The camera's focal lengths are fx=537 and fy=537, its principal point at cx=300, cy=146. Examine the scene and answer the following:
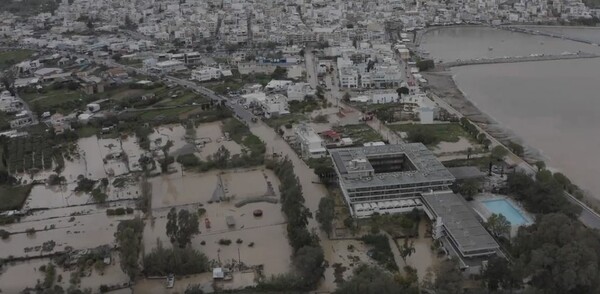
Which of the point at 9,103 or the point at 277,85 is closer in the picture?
the point at 9,103

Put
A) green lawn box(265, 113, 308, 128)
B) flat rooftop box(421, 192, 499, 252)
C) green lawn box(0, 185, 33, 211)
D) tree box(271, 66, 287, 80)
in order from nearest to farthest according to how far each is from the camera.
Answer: flat rooftop box(421, 192, 499, 252)
green lawn box(0, 185, 33, 211)
green lawn box(265, 113, 308, 128)
tree box(271, 66, 287, 80)

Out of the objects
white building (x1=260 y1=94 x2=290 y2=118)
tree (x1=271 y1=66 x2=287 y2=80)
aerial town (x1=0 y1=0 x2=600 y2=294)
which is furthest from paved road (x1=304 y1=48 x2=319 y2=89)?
white building (x1=260 y1=94 x2=290 y2=118)

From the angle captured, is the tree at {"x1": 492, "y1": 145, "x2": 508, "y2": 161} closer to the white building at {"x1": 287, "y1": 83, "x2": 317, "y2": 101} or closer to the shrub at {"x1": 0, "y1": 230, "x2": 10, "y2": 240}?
the white building at {"x1": 287, "y1": 83, "x2": 317, "y2": 101}

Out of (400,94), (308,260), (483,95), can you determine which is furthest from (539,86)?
(308,260)

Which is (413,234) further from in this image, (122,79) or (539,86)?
(122,79)

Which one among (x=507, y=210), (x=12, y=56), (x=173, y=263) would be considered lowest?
(x=507, y=210)

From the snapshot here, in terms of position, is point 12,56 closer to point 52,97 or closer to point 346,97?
point 52,97

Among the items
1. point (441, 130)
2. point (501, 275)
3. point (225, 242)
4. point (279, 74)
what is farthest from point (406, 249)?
point (279, 74)

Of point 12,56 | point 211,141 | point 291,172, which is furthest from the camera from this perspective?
point 12,56
